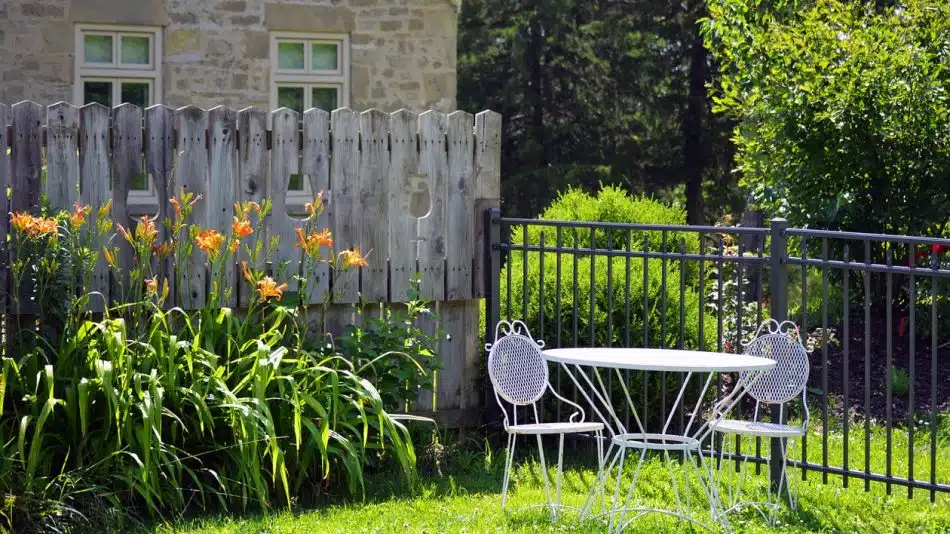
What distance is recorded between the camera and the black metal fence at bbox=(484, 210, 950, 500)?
223 inches

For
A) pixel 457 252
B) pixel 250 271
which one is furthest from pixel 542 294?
pixel 250 271

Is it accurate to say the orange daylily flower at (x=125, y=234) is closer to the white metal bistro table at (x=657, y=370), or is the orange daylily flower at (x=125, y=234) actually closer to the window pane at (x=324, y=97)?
the white metal bistro table at (x=657, y=370)

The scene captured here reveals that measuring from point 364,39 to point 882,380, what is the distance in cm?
617

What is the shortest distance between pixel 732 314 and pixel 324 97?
5260 mm

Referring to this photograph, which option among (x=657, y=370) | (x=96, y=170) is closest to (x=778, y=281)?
(x=657, y=370)

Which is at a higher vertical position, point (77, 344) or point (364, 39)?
point (364, 39)

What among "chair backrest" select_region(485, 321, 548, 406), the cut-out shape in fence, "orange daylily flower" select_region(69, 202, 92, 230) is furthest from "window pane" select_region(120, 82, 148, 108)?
"chair backrest" select_region(485, 321, 548, 406)

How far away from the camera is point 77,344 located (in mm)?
5570

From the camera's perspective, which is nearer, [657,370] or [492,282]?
[657,370]

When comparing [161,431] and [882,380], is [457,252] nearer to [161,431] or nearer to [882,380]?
[161,431]

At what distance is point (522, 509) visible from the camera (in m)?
5.45

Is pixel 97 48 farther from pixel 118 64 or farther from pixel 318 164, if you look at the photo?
pixel 318 164

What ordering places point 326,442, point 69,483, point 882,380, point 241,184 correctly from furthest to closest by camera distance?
point 882,380, point 241,184, point 326,442, point 69,483

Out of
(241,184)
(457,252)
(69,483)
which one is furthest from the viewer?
(457,252)
